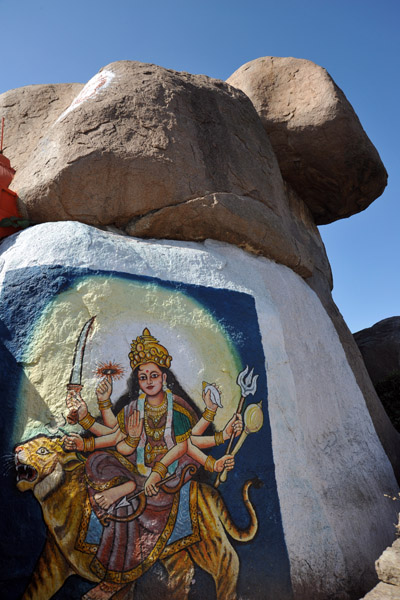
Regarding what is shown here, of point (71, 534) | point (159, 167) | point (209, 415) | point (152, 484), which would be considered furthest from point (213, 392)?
point (159, 167)

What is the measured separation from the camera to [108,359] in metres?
4.30

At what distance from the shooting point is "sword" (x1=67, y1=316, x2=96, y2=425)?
159 inches

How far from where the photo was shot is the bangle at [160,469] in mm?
4090

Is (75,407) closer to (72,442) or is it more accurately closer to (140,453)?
(72,442)

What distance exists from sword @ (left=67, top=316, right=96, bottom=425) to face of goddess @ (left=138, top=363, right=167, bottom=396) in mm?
488

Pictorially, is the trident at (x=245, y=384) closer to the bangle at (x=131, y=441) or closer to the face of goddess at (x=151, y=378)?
the face of goddess at (x=151, y=378)

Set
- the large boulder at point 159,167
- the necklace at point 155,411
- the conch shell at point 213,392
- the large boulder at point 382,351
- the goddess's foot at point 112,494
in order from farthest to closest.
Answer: the large boulder at point 382,351
the large boulder at point 159,167
the conch shell at point 213,392
the necklace at point 155,411
the goddess's foot at point 112,494

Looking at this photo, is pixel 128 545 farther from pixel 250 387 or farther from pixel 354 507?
pixel 354 507

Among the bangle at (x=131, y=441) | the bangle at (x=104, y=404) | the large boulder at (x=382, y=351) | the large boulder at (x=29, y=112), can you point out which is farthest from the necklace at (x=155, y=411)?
the large boulder at (x=382, y=351)

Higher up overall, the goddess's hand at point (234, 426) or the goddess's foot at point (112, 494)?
the goddess's hand at point (234, 426)

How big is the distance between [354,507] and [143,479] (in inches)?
84.3

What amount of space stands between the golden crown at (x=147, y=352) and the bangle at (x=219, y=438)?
0.70 metres

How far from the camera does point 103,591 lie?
3639 millimetres

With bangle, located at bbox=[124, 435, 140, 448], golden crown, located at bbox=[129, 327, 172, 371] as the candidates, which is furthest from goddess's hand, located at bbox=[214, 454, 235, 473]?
golden crown, located at bbox=[129, 327, 172, 371]
